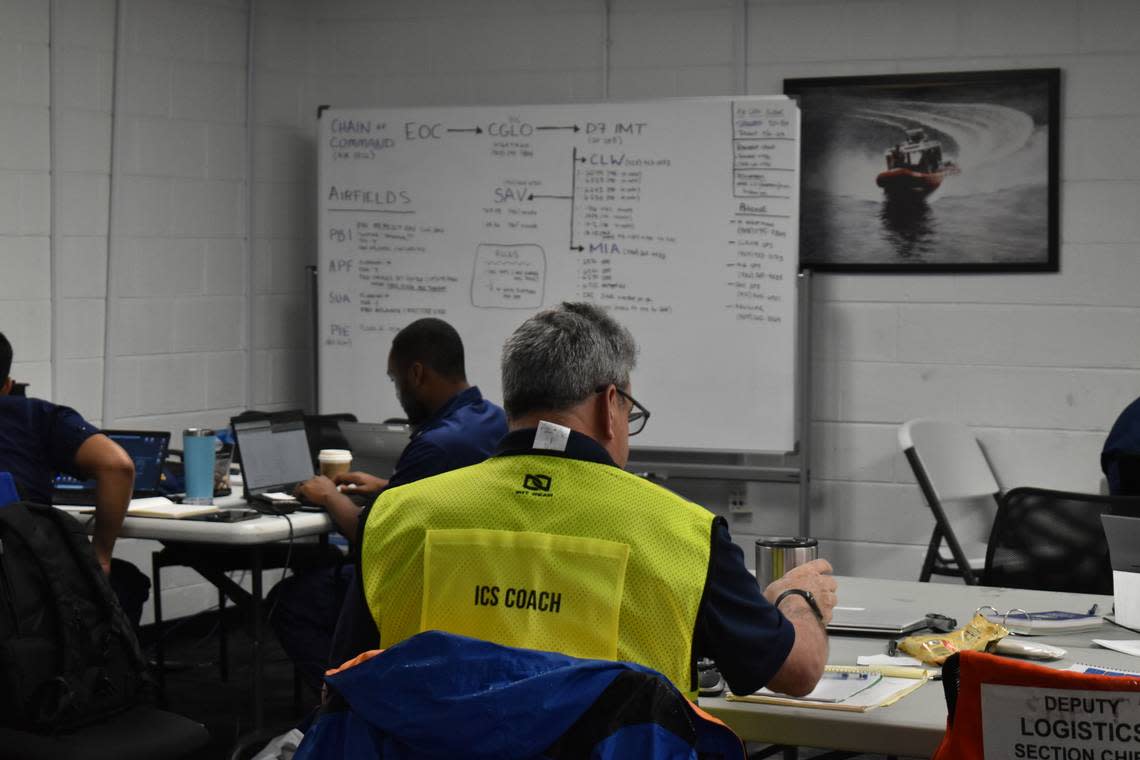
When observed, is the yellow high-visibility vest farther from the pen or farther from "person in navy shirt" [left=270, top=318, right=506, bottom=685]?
"person in navy shirt" [left=270, top=318, right=506, bottom=685]

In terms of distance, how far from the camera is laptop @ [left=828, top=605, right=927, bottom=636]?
A: 2.44 metres

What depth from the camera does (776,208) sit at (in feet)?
16.4

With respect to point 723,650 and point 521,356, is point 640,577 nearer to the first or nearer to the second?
point 723,650

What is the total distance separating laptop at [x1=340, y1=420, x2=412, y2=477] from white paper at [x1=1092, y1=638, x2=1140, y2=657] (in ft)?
7.11

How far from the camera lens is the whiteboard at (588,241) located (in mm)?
5035

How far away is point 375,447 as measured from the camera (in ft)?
13.5

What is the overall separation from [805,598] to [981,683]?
0.46 metres

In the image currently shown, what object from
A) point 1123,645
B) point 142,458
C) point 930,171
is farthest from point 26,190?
point 1123,645

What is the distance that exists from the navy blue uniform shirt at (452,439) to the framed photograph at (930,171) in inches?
83.2

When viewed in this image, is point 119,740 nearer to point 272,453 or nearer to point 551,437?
point 551,437

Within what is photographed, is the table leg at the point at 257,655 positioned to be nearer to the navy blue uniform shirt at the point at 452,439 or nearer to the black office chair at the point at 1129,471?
the navy blue uniform shirt at the point at 452,439


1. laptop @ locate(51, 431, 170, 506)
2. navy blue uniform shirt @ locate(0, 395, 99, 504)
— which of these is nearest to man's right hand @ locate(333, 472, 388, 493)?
laptop @ locate(51, 431, 170, 506)

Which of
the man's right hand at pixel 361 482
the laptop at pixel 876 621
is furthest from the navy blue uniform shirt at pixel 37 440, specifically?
the laptop at pixel 876 621

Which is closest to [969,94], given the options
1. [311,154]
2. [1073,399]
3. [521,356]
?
[1073,399]
